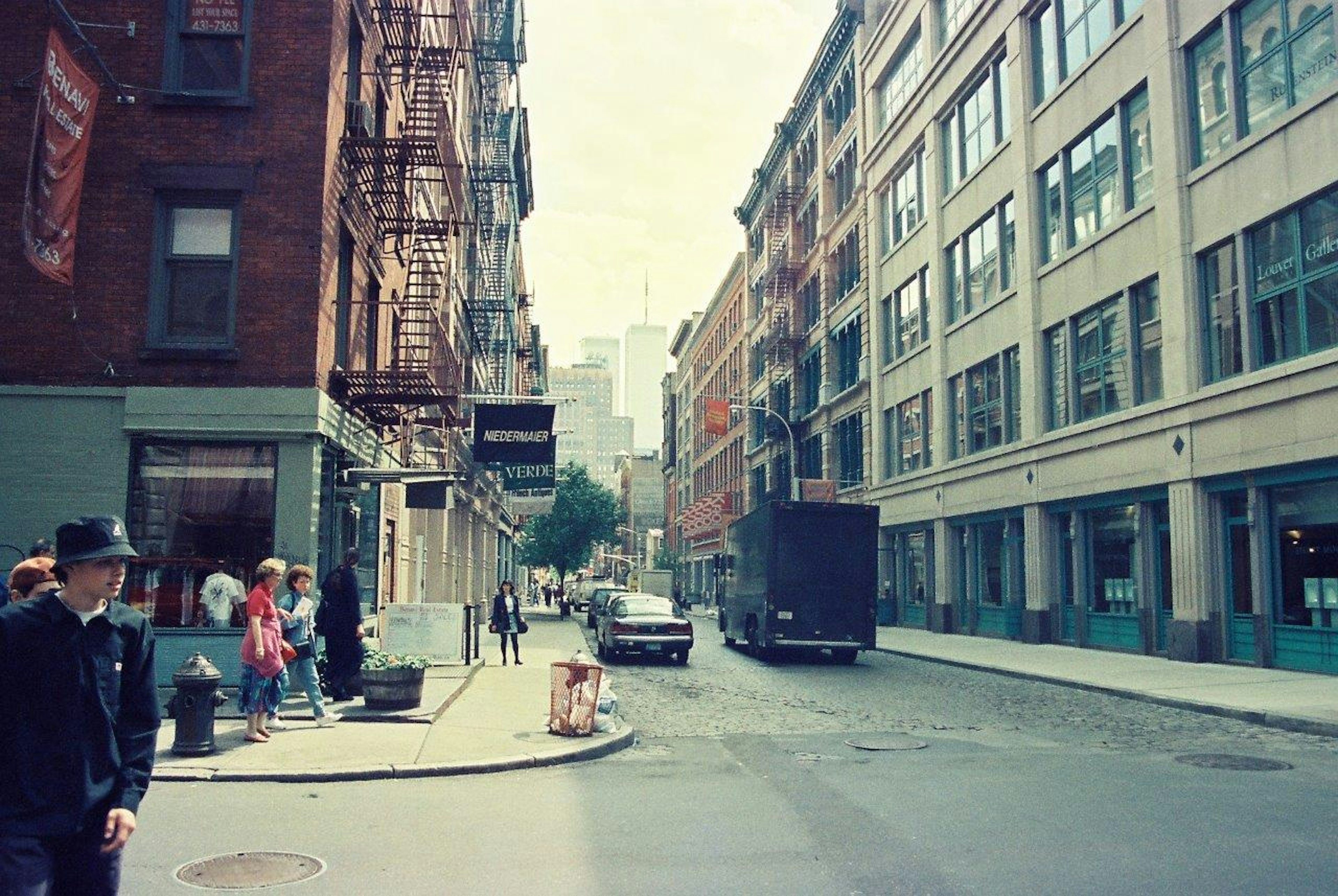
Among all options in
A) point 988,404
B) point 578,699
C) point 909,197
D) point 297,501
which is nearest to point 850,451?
point 909,197

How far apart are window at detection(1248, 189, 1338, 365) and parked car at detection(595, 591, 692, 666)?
39.5 feet

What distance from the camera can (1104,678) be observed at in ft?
61.5

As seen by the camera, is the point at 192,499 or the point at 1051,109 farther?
the point at 1051,109

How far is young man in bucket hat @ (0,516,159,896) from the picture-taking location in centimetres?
356

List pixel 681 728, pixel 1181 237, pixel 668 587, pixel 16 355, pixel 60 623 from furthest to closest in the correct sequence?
pixel 668 587 < pixel 1181 237 < pixel 16 355 < pixel 681 728 < pixel 60 623

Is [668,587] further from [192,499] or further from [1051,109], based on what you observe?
[192,499]

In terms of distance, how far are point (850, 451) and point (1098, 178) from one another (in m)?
21.2

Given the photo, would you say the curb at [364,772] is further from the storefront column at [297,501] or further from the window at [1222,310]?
the window at [1222,310]

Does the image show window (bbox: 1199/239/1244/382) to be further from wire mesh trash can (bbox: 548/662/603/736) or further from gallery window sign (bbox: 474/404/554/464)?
wire mesh trash can (bbox: 548/662/603/736)

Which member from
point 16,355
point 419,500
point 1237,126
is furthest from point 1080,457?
point 16,355

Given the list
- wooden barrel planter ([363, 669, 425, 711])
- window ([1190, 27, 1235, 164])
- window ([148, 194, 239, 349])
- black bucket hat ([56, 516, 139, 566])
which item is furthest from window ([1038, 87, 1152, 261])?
black bucket hat ([56, 516, 139, 566])

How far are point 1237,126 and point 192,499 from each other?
60.6 feet

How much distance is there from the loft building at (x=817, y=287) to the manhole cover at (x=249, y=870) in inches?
1310

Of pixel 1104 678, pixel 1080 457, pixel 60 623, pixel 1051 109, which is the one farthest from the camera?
pixel 1051 109
